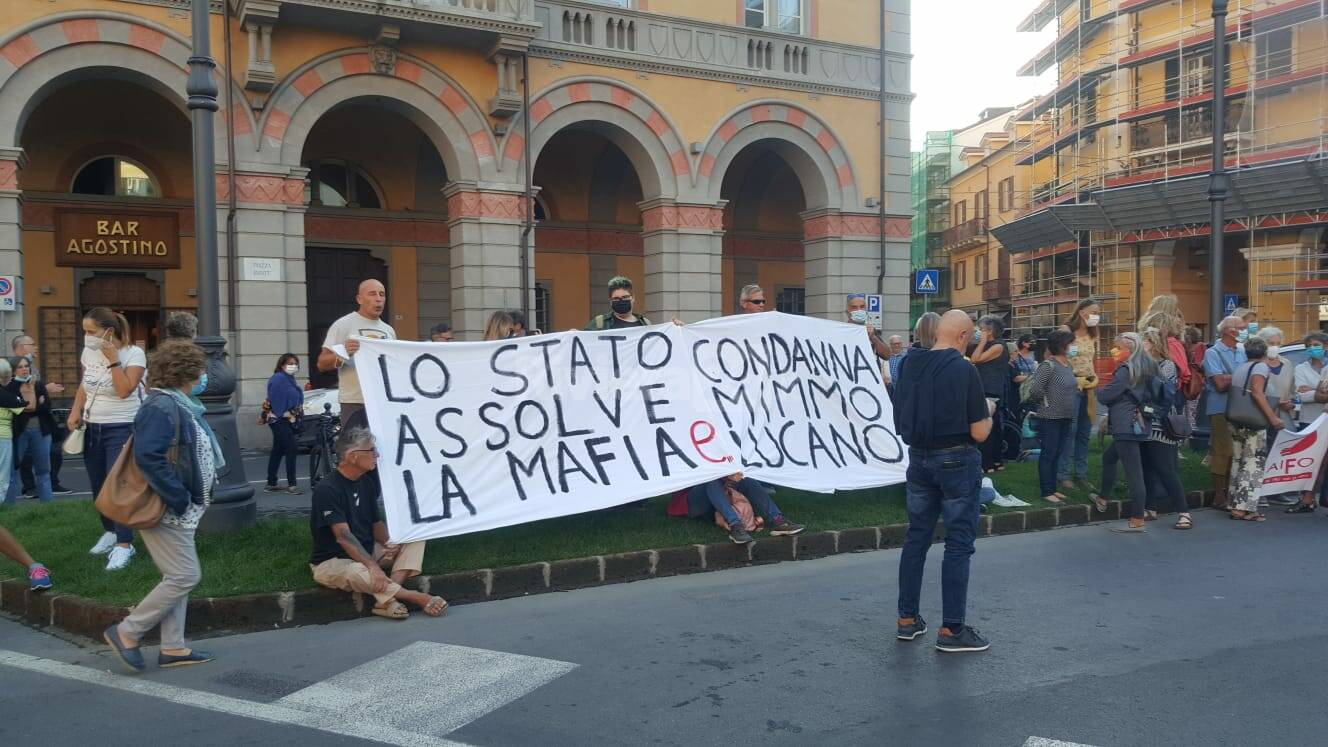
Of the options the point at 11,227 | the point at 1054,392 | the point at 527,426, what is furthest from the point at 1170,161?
the point at 11,227

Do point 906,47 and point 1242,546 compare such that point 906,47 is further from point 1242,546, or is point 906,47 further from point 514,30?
point 1242,546

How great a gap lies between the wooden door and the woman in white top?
43.1 ft

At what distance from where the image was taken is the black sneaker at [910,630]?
223 inches

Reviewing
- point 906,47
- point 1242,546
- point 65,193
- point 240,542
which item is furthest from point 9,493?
point 906,47

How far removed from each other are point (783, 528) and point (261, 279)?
1159cm

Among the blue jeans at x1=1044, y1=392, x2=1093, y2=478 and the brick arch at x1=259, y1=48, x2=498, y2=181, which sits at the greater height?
the brick arch at x1=259, y1=48, x2=498, y2=181

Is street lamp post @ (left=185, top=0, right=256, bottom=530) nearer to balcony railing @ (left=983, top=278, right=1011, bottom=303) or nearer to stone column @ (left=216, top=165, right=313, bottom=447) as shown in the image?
stone column @ (left=216, top=165, right=313, bottom=447)

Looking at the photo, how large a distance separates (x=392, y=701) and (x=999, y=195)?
50.2 metres

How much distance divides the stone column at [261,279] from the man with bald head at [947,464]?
13.0 m

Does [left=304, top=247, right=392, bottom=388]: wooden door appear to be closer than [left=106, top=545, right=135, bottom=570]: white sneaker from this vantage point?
No

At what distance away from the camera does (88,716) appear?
4.59 metres

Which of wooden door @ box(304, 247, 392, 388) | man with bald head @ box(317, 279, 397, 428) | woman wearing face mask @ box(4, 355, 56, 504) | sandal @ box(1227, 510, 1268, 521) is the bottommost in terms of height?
sandal @ box(1227, 510, 1268, 521)

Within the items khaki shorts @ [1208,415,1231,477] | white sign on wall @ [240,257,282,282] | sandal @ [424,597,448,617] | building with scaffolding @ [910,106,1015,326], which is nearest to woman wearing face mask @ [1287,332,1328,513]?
khaki shorts @ [1208,415,1231,477]

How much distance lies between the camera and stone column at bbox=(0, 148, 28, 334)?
48.1ft
